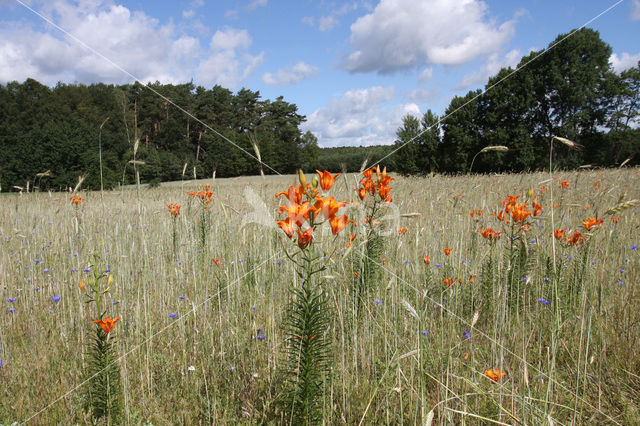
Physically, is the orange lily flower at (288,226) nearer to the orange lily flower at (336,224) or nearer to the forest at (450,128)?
the orange lily flower at (336,224)

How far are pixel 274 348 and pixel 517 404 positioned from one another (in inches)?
53.6

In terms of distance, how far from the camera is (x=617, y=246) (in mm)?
3494

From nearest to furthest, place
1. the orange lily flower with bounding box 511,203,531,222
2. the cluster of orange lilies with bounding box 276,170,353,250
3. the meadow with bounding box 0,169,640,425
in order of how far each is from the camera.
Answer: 1. the cluster of orange lilies with bounding box 276,170,353,250
2. the meadow with bounding box 0,169,640,425
3. the orange lily flower with bounding box 511,203,531,222

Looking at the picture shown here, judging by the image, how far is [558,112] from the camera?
1237 inches

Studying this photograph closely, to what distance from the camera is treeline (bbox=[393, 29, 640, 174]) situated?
28.5 metres

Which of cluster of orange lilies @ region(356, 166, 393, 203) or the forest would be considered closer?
cluster of orange lilies @ region(356, 166, 393, 203)

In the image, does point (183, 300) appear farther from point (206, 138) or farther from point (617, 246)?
point (206, 138)

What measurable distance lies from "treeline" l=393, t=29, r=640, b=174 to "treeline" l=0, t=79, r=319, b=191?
625 inches

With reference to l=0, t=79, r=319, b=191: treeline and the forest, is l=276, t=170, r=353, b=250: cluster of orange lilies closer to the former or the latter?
l=0, t=79, r=319, b=191: treeline

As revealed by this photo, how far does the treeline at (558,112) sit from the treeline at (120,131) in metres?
15.9

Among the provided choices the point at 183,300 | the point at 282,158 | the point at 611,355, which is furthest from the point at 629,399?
the point at 282,158

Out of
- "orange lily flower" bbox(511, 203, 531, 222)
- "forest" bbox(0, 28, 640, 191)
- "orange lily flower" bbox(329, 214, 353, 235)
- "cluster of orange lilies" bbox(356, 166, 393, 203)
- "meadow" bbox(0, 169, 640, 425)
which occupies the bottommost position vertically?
"meadow" bbox(0, 169, 640, 425)

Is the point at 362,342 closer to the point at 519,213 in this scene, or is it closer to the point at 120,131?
the point at 519,213

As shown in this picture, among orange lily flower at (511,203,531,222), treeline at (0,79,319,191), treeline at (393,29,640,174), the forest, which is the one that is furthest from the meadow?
treeline at (393,29,640,174)
